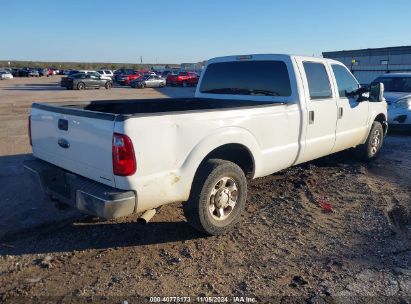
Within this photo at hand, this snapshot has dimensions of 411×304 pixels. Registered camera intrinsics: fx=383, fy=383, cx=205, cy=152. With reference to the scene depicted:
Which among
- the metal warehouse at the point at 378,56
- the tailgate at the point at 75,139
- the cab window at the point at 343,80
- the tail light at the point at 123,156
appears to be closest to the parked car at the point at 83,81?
the metal warehouse at the point at 378,56

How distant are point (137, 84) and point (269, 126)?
120 feet

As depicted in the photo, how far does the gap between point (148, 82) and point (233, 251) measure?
3787 cm

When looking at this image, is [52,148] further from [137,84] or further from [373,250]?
[137,84]

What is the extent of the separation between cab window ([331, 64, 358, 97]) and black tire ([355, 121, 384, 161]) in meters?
1.13

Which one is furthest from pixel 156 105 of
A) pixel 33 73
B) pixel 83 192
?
pixel 33 73

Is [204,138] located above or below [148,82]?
below

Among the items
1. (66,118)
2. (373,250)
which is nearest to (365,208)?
(373,250)

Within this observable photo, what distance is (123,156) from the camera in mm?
3178

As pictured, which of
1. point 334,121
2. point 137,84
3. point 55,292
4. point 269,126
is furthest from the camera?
point 137,84

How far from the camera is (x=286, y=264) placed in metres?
3.63

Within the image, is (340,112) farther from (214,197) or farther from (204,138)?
(204,138)

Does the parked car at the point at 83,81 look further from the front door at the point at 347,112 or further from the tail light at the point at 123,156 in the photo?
the tail light at the point at 123,156

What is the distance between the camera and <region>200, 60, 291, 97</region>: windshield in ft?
17.1

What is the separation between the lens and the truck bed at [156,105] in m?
5.22
